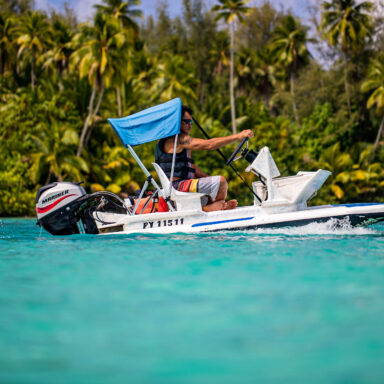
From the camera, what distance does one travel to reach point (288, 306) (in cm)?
345

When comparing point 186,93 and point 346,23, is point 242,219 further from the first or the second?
point 346,23

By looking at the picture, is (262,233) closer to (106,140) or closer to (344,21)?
(106,140)

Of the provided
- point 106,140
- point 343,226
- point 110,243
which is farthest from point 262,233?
point 106,140

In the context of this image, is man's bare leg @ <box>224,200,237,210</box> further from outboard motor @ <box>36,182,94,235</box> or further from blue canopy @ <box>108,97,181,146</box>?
outboard motor @ <box>36,182,94,235</box>

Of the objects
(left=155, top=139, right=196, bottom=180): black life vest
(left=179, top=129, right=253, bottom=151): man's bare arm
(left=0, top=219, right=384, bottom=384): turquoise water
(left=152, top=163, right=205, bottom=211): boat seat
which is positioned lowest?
(left=0, top=219, right=384, bottom=384): turquoise water

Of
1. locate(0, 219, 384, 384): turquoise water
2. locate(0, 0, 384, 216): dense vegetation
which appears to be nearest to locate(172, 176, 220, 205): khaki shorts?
locate(0, 219, 384, 384): turquoise water

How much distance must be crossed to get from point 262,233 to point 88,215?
2.82m

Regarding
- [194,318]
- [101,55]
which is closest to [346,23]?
[101,55]

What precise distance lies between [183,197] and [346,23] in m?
33.2

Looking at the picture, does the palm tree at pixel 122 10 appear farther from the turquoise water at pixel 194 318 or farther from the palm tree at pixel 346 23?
the turquoise water at pixel 194 318

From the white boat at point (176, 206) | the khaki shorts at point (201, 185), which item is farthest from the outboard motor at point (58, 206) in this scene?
the khaki shorts at point (201, 185)

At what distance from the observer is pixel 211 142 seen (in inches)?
308

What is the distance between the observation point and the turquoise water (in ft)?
8.25

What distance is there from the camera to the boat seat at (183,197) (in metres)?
7.87
